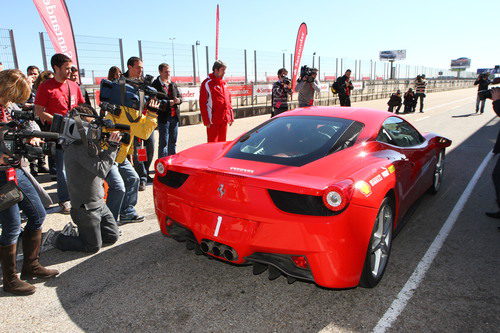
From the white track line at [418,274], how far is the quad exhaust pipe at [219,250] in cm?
103

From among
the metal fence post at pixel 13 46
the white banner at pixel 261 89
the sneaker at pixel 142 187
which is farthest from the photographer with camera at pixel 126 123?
the white banner at pixel 261 89

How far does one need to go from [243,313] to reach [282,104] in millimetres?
6672

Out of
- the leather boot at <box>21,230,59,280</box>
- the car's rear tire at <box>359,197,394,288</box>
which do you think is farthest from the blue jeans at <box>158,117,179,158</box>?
the car's rear tire at <box>359,197,394,288</box>

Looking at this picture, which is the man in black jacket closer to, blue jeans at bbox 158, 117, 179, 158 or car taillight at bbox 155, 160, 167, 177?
blue jeans at bbox 158, 117, 179, 158

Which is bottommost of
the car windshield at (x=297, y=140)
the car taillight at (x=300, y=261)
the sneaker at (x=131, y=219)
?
the sneaker at (x=131, y=219)

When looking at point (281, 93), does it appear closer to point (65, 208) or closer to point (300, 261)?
point (65, 208)

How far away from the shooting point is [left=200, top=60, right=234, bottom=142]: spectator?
6.20 metres

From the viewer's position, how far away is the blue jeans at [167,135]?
20.0 ft

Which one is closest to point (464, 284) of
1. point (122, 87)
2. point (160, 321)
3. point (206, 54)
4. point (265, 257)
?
point (265, 257)

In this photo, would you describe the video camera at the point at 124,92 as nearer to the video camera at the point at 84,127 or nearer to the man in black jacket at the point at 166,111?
the video camera at the point at 84,127

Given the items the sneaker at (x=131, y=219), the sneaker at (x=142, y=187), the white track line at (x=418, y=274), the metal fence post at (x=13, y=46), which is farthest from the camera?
the metal fence post at (x=13, y=46)

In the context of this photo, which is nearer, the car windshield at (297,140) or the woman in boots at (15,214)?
the woman in boots at (15,214)

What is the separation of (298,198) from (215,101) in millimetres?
4208

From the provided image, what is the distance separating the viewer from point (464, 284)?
111 inches
